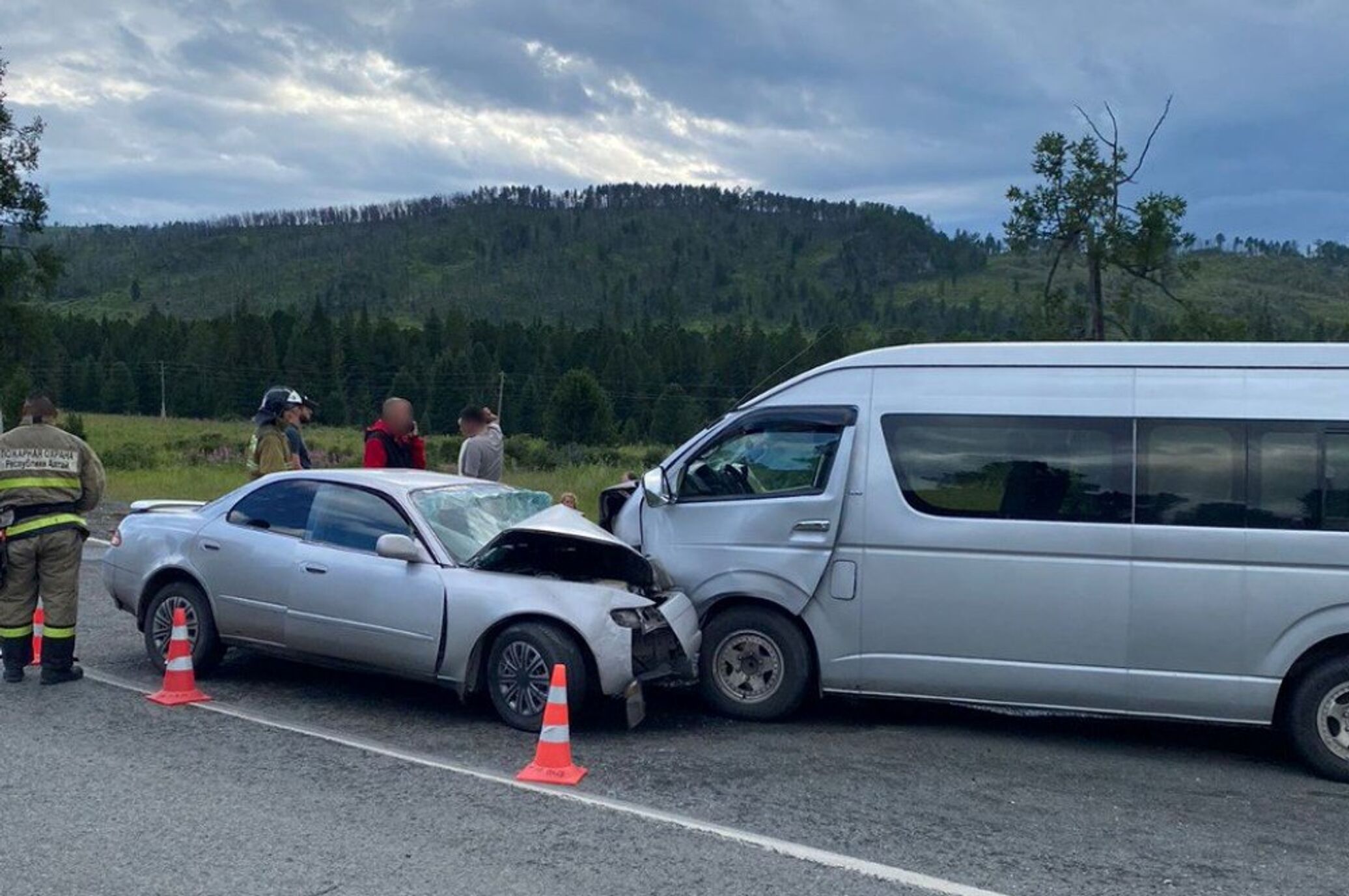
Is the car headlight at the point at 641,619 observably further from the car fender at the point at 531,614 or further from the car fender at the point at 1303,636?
the car fender at the point at 1303,636

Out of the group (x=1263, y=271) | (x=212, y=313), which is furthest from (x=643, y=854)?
(x=212, y=313)

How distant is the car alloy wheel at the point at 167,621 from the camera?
9109mm

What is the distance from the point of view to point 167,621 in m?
9.24

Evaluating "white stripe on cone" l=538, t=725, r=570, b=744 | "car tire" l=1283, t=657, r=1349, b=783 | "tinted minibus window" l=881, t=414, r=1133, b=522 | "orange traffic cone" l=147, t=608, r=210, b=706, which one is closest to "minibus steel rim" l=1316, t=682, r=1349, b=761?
"car tire" l=1283, t=657, r=1349, b=783

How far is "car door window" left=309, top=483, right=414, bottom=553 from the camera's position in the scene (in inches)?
343

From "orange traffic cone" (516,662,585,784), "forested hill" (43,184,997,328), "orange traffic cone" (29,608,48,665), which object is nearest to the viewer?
"orange traffic cone" (516,662,585,784)

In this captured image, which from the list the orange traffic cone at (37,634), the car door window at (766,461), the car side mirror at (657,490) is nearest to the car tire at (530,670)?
the car side mirror at (657,490)

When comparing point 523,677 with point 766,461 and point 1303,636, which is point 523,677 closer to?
point 766,461

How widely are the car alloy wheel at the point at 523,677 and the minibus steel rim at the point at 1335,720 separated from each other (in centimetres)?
450

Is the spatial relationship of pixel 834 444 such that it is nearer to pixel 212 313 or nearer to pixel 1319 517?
pixel 1319 517

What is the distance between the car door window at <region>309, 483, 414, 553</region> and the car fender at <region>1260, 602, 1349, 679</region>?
5.34m

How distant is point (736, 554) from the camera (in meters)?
8.62

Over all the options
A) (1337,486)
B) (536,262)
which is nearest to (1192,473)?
(1337,486)

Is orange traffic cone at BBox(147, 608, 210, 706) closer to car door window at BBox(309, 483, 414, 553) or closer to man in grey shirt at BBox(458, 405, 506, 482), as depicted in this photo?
car door window at BBox(309, 483, 414, 553)
